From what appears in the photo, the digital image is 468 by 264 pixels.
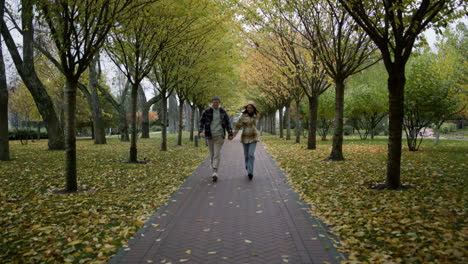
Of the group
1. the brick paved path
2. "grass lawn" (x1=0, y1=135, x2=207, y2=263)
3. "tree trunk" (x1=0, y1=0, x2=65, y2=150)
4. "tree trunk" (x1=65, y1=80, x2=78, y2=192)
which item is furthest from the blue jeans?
"tree trunk" (x1=0, y1=0, x2=65, y2=150)

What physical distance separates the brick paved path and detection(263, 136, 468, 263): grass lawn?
Answer: 371 millimetres

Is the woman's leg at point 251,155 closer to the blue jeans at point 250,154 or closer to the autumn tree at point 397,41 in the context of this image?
the blue jeans at point 250,154

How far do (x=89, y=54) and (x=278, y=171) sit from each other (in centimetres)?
620

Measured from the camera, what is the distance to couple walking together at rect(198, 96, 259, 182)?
9102 millimetres

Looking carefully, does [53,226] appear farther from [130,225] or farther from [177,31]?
[177,31]

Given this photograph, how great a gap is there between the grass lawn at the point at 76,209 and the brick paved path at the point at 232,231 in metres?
0.38

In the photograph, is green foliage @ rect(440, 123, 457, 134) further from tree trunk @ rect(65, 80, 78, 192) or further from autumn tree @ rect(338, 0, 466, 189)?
tree trunk @ rect(65, 80, 78, 192)

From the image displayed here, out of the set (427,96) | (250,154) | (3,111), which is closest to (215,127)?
(250,154)

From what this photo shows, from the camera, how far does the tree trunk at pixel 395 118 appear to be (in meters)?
7.00

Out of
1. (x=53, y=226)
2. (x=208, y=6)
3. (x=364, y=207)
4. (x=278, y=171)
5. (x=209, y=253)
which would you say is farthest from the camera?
(x=208, y=6)

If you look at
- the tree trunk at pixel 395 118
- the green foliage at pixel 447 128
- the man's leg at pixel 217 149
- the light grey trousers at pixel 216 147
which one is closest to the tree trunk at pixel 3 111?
the light grey trousers at pixel 216 147

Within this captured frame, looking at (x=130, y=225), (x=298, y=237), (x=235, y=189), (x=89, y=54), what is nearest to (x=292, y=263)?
(x=298, y=237)

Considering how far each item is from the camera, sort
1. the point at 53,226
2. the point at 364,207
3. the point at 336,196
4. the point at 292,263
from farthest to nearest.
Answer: the point at 336,196, the point at 364,207, the point at 53,226, the point at 292,263

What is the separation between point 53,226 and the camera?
5.29 meters
